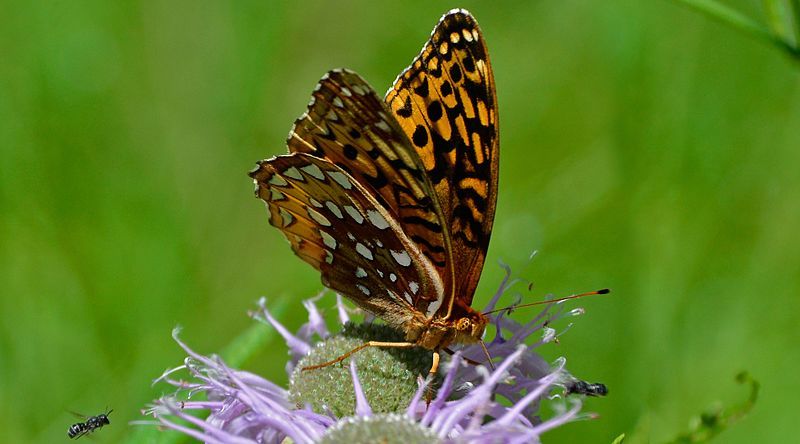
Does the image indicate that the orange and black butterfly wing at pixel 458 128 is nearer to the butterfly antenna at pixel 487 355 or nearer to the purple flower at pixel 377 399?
the butterfly antenna at pixel 487 355

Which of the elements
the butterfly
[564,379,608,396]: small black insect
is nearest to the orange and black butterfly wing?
the butterfly

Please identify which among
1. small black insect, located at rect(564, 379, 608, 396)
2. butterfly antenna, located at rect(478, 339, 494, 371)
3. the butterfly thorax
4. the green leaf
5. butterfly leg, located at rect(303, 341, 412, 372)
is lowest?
the green leaf

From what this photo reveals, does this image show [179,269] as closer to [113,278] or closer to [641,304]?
[113,278]

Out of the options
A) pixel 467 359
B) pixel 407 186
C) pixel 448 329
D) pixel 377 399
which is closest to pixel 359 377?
pixel 377 399

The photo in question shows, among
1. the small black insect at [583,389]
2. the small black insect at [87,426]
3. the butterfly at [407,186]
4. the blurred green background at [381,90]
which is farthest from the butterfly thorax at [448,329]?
the blurred green background at [381,90]

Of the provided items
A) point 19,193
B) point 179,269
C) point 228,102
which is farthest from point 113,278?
point 228,102

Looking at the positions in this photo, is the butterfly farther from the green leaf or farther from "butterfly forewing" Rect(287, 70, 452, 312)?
the green leaf
